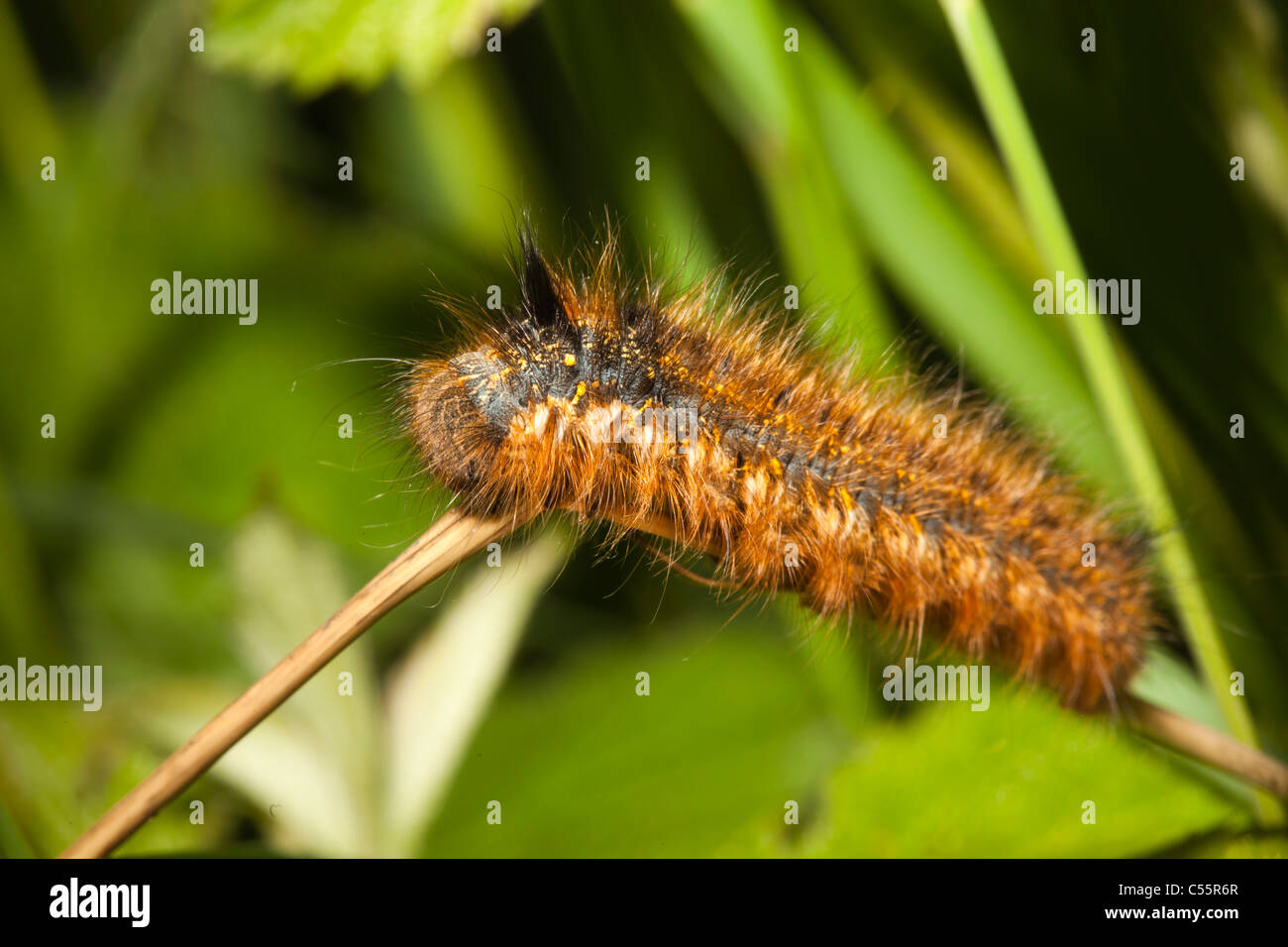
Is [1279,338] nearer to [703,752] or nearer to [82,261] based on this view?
[703,752]

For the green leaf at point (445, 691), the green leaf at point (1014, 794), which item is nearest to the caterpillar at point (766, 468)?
the green leaf at point (1014, 794)

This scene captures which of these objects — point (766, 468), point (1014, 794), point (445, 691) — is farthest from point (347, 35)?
point (1014, 794)

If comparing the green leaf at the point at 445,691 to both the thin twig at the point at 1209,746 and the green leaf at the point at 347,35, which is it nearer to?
the green leaf at the point at 347,35

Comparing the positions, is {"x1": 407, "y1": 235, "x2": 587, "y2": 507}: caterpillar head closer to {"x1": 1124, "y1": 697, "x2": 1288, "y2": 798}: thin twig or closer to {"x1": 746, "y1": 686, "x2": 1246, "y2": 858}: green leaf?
{"x1": 746, "y1": 686, "x2": 1246, "y2": 858}: green leaf

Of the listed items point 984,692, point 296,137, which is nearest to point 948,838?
point 984,692

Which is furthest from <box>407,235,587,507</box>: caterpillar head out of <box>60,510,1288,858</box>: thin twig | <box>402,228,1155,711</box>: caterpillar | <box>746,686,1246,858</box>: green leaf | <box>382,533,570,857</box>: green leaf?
<box>746,686,1246,858</box>: green leaf
